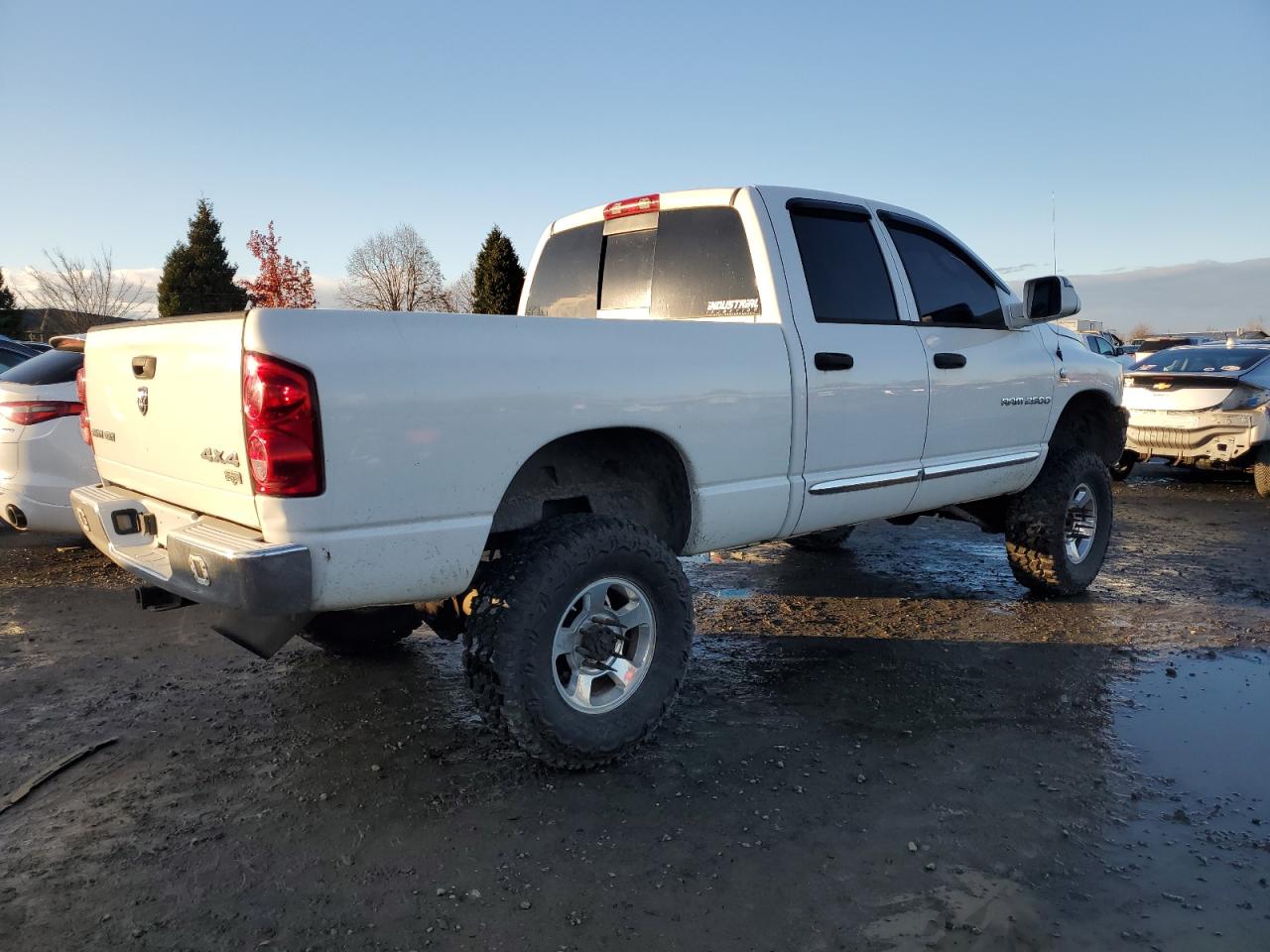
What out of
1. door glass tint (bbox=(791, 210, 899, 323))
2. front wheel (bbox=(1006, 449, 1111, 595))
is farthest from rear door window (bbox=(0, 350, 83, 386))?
front wheel (bbox=(1006, 449, 1111, 595))

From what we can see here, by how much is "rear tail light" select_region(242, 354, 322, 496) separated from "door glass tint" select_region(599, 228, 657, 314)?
2.20 metres

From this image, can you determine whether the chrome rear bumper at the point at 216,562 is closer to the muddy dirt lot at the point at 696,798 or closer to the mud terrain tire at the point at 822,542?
the muddy dirt lot at the point at 696,798

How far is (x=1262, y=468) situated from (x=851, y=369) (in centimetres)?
786

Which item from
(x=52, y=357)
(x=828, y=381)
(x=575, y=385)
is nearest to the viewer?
(x=575, y=385)

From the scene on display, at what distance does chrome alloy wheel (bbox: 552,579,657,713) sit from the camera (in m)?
3.19

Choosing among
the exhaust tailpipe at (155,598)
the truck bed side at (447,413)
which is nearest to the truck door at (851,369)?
the truck bed side at (447,413)

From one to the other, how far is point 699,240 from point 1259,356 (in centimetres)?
886

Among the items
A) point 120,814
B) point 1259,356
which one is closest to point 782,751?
point 120,814

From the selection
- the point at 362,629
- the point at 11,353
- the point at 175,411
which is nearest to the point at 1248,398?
the point at 362,629

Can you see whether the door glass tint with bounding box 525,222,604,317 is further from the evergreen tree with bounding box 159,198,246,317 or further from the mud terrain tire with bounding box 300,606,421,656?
the evergreen tree with bounding box 159,198,246,317

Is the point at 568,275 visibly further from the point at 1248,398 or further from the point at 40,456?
the point at 1248,398

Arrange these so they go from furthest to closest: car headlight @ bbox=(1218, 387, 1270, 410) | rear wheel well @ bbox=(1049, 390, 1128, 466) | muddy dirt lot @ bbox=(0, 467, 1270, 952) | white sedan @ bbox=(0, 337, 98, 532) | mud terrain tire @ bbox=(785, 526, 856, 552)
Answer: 1. car headlight @ bbox=(1218, 387, 1270, 410)
2. mud terrain tire @ bbox=(785, 526, 856, 552)
3. white sedan @ bbox=(0, 337, 98, 532)
4. rear wheel well @ bbox=(1049, 390, 1128, 466)
5. muddy dirt lot @ bbox=(0, 467, 1270, 952)

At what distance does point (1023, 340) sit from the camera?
16.6 feet

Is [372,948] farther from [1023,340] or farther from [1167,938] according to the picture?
[1023,340]
